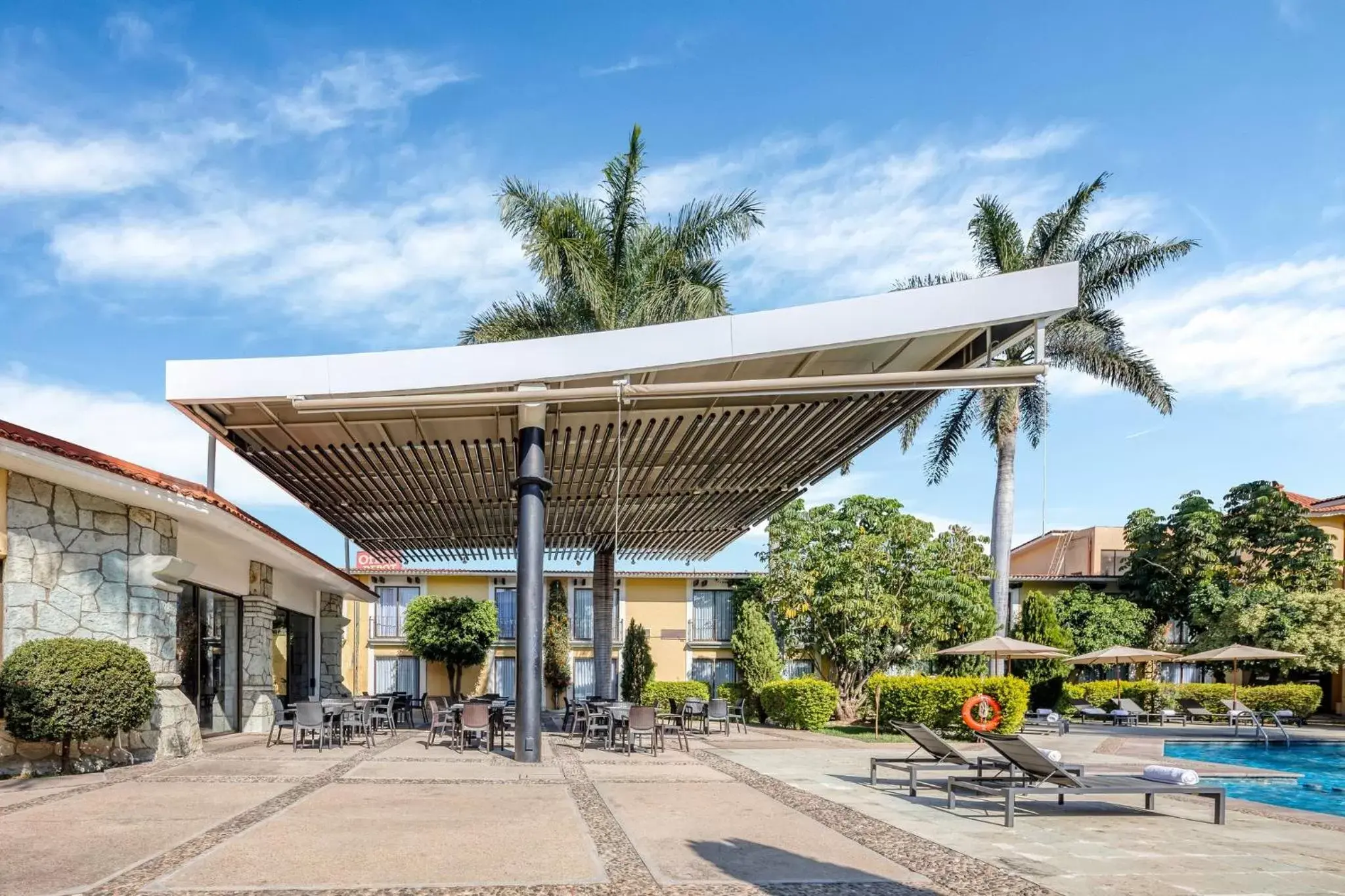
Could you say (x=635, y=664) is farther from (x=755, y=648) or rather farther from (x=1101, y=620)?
(x=1101, y=620)

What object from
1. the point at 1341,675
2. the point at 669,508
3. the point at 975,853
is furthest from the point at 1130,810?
the point at 1341,675

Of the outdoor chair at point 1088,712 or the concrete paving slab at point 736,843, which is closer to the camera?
the concrete paving slab at point 736,843

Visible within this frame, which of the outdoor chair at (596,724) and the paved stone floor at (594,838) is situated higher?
the paved stone floor at (594,838)

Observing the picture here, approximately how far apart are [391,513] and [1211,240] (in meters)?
21.9

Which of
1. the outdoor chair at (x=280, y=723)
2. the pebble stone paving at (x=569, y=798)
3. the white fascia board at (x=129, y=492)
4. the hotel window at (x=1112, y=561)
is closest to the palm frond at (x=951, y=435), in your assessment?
the pebble stone paving at (x=569, y=798)

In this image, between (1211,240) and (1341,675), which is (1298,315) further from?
(1341,675)

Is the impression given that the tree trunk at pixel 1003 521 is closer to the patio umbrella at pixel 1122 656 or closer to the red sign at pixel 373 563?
the patio umbrella at pixel 1122 656

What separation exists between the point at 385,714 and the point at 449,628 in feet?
40.2

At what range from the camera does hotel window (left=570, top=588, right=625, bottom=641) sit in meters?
34.4

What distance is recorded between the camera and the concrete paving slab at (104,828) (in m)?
5.94

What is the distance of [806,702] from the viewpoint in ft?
67.3

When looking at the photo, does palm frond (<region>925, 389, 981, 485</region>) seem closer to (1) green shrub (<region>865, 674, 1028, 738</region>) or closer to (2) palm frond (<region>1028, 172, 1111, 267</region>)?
(2) palm frond (<region>1028, 172, 1111, 267</region>)

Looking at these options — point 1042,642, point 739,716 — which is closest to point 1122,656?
point 1042,642

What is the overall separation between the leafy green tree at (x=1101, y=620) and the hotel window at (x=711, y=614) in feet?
34.3
